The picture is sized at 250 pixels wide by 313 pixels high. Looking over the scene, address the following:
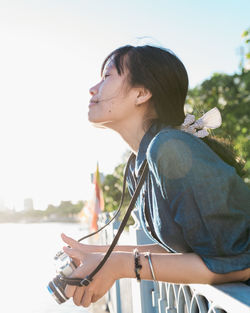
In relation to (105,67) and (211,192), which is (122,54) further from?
(211,192)

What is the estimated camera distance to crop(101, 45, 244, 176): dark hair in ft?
5.58

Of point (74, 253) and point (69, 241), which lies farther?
point (69, 241)

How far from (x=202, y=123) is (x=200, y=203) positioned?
61 cm

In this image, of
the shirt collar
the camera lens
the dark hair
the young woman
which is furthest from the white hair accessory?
the camera lens

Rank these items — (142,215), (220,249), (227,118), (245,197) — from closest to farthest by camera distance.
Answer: (220,249) → (245,197) → (142,215) → (227,118)

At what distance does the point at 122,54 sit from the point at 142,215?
0.72 metres

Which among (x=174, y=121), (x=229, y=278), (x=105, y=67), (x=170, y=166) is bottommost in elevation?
(x=229, y=278)

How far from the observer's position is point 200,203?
1.30 meters

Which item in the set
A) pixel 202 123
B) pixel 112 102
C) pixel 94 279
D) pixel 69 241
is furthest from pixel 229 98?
pixel 94 279

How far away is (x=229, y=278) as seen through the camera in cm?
134

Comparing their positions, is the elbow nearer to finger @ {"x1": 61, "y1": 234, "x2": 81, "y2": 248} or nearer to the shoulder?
the shoulder

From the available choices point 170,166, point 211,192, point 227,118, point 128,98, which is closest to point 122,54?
point 128,98

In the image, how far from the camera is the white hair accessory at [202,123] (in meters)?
1.77

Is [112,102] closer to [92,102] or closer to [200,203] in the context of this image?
[92,102]
